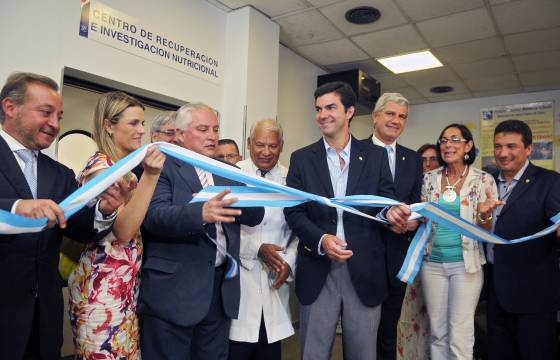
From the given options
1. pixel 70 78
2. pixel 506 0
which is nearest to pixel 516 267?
pixel 506 0

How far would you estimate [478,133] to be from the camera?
24.9 ft

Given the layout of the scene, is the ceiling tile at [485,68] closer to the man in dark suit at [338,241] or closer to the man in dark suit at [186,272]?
the man in dark suit at [338,241]

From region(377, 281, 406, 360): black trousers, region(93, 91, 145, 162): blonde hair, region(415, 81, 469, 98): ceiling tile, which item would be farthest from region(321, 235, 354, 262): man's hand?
region(415, 81, 469, 98): ceiling tile

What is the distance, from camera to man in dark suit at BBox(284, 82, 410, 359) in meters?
2.03

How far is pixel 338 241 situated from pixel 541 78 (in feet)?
20.7

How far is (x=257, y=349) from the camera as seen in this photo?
246 centimetres

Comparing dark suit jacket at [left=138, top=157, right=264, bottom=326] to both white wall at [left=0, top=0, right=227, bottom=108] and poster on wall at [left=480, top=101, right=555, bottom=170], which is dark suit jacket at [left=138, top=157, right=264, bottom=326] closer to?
white wall at [left=0, top=0, right=227, bottom=108]

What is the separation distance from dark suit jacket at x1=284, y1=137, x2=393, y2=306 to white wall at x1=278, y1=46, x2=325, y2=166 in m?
3.39

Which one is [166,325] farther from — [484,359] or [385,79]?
[385,79]

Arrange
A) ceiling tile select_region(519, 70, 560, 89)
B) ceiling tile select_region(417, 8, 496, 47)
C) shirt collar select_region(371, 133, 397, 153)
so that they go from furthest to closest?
ceiling tile select_region(519, 70, 560, 89) < ceiling tile select_region(417, 8, 496, 47) < shirt collar select_region(371, 133, 397, 153)

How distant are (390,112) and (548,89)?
18.8 feet

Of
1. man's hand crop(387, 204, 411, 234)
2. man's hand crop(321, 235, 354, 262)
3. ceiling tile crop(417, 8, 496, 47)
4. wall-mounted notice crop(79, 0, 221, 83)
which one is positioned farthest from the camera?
ceiling tile crop(417, 8, 496, 47)

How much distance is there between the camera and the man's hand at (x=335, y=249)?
1.87 meters

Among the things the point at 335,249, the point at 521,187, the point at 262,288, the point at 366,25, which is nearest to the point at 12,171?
the point at 335,249
